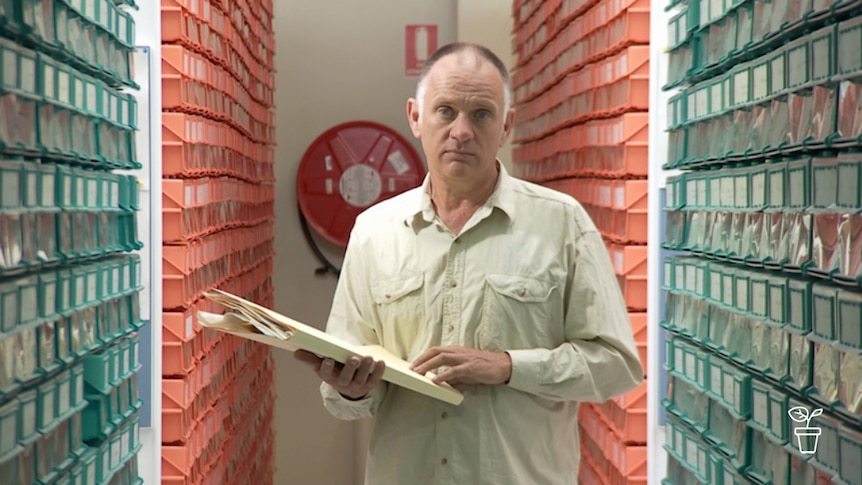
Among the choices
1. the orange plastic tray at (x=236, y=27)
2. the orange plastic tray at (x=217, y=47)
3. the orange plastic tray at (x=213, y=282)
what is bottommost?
the orange plastic tray at (x=213, y=282)

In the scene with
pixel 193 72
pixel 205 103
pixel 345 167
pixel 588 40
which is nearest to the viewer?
pixel 193 72

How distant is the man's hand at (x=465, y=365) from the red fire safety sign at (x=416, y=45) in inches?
183

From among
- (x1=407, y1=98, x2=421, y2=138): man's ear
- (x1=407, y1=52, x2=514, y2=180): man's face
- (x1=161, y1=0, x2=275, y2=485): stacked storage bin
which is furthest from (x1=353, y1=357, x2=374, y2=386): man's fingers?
(x1=161, y1=0, x2=275, y2=485): stacked storage bin

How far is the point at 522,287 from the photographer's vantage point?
2406 millimetres

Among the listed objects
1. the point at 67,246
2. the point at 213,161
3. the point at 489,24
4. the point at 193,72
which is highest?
the point at 489,24

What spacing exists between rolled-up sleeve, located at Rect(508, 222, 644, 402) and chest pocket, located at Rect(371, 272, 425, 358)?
26 cm

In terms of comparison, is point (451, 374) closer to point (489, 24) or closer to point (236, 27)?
point (236, 27)

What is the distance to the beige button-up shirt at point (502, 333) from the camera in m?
2.38

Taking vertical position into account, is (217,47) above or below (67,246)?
above

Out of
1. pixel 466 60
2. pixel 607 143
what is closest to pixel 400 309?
pixel 466 60

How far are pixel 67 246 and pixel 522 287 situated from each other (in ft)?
3.15

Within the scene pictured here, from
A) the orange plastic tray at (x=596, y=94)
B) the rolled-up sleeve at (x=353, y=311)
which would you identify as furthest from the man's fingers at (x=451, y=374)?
the orange plastic tray at (x=596, y=94)

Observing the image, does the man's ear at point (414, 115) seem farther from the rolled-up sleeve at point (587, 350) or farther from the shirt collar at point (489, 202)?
the rolled-up sleeve at point (587, 350)

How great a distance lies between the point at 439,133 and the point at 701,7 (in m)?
0.71
